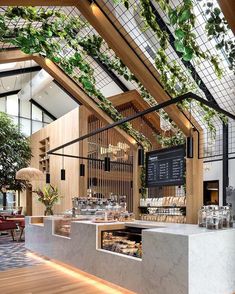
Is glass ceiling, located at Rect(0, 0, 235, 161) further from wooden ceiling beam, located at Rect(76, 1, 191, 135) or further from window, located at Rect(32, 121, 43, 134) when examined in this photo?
window, located at Rect(32, 121, 43, 134)

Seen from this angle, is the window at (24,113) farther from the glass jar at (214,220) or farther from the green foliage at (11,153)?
the glass jar at (214,220)

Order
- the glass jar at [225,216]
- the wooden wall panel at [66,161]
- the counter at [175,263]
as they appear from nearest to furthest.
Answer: the counter at [175,263], the glass jar at [225,216], the wooden wall panel at [66,161]

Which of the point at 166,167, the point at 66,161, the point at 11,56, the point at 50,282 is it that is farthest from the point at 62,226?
the point at 66,161

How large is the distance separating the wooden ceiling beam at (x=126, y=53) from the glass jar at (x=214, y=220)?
266 centimetres

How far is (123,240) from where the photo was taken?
16.2 feet

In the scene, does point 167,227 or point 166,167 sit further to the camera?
point 166,167

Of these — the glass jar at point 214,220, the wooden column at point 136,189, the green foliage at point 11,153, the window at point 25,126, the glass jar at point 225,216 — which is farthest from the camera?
the window at point 25,126

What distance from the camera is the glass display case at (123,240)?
458 centimetres

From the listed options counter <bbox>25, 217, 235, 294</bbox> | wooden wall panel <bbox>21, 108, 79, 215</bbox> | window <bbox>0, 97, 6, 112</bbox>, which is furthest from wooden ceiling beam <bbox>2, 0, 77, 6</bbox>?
window <bbox>0, 97, 6, 112</bbox>

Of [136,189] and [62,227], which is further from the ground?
[136,189]

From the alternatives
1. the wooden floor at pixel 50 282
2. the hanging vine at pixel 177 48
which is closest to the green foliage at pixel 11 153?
the wooden floor at pixel 50 282

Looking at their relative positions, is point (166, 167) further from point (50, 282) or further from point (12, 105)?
point (12, 105)

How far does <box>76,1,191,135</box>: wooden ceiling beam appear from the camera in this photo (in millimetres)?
Result: 5227

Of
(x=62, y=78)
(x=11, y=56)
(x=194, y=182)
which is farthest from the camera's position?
(x=62, y=78)
